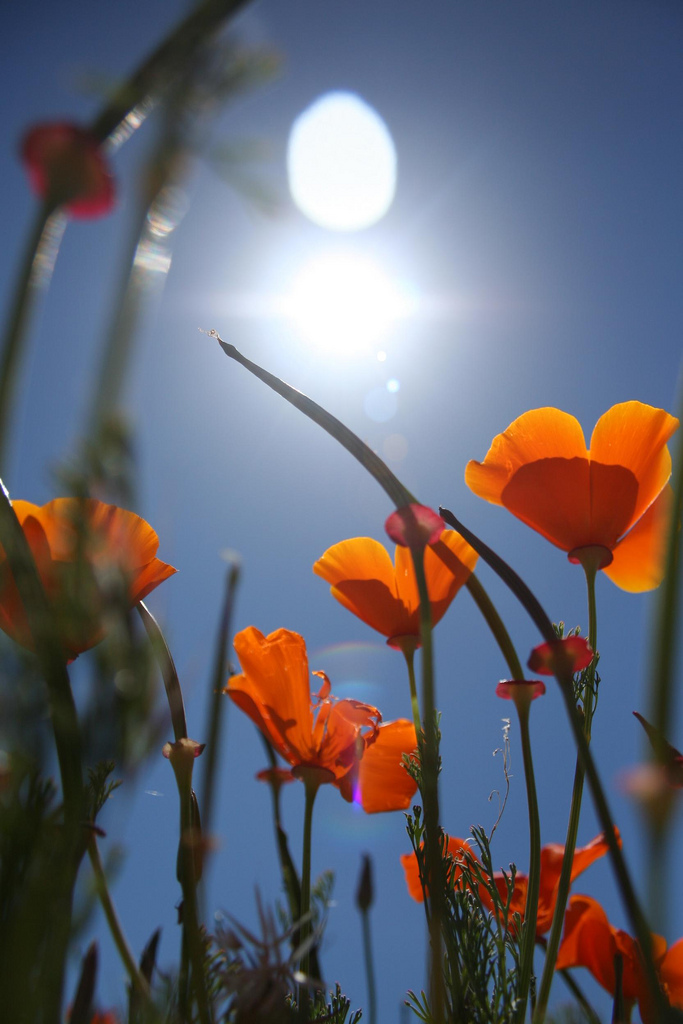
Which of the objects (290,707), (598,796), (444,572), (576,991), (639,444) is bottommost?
(576,991)

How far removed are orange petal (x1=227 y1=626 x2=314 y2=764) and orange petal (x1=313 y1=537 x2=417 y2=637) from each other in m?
0.07

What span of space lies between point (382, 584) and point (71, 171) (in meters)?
0.55

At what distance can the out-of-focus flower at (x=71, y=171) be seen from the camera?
20 centimetres

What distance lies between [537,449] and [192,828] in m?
0.49

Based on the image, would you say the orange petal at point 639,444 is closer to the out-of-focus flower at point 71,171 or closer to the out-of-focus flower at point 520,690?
the out-of-focus flower at point 520,690

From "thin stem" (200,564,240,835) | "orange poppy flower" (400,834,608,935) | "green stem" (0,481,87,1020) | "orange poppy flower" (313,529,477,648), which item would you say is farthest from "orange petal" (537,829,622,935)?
"green stem" (0,481,87,1020)

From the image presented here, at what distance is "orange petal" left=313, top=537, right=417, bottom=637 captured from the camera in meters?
0.69

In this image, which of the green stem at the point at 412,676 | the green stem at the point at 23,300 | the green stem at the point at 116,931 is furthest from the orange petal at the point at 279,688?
the green stem at the point at 23,300

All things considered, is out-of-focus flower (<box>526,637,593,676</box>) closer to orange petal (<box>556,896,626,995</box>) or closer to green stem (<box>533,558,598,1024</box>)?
green stem (<box>533,558,598,1024</box>)

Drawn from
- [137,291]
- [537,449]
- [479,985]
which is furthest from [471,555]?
[137,291]

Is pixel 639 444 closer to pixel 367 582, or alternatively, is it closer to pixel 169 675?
pixel 367 582

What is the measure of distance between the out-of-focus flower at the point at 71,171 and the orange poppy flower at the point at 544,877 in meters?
0.55

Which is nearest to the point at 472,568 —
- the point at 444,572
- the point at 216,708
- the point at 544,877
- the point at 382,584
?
the point at 444,572

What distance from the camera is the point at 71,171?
21 centimetres
